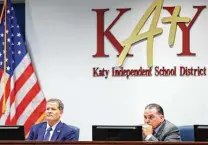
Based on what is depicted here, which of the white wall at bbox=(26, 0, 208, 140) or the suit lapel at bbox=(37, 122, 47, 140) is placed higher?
the white wall at bbox=(26, 0, 208, 140)

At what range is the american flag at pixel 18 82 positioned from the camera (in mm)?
5223

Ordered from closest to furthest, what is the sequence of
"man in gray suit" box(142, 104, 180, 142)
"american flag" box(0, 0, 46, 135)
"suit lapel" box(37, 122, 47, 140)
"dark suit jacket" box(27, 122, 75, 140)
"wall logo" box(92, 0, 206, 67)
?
"man in gray suit" box(142, 104, 180, 142) → "dark suit jacket" box(27, 122, 75, 140) → "suit lapel" box(37, 122, 47, 140) → "wall logo" box(92, 0, 206, 67) → "american flag" box(0, 0, 46, 135)

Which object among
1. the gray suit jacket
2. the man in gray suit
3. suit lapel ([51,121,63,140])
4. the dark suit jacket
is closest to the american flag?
the dark suit jacket

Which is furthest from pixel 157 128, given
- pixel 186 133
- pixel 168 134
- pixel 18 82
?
pixel 18 82

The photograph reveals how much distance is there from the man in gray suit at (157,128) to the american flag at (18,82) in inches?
60.5

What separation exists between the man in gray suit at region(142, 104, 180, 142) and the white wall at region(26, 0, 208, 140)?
848mm

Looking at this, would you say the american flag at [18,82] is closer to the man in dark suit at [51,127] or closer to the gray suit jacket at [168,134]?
the man in dark suit at [51,127]

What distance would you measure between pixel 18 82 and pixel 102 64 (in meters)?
1.06

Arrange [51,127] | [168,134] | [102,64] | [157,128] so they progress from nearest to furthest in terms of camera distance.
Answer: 1. [168,134]
2. [157,128]
3. [51,127]
4. [102,64]

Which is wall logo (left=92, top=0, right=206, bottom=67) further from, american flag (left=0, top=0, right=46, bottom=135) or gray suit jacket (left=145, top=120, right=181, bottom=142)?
gray suit jacket (left=145, top=120, right=181, bottom=142)

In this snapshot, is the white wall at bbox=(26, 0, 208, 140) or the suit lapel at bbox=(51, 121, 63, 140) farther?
the white wall at bbox=(26, 0, 208, 140)

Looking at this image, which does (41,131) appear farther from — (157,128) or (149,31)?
(149,31)

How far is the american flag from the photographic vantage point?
5.22 meters

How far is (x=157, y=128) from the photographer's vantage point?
13.7 feet
